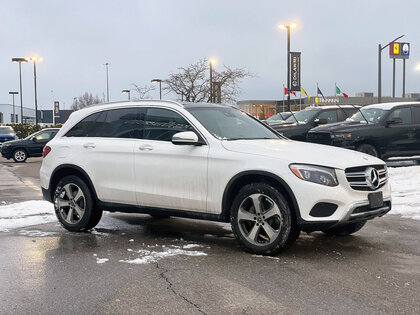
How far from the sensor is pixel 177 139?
579 centimetres

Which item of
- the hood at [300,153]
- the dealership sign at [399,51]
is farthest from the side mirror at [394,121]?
the dealership sign at [399,51]

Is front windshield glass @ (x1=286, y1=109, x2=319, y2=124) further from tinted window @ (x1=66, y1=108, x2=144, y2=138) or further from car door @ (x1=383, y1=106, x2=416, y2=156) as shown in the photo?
Answer: tinted window @ (x1=66, y1=108, x2=144, y2=138)

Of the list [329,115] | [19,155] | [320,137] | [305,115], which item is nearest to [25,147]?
[19,155]

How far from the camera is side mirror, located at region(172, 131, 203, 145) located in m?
5.77

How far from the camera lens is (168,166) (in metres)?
6.04

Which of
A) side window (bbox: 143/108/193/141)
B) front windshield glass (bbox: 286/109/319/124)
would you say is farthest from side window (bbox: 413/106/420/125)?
side window (bbox: 143/108/193/141)

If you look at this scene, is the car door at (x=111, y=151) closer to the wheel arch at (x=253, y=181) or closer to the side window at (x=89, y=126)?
the side window at (x=89, y=126)

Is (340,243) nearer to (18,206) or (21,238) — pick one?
(21,238)

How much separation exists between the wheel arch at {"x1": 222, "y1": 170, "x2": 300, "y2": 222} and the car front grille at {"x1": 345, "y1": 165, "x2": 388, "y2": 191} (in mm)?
635

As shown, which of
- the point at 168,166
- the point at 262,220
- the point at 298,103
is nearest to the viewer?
the point at 262,220

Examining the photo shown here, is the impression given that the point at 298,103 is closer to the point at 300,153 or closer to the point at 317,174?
the point at 300,153

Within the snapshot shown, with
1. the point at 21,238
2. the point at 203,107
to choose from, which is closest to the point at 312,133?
the point at 203,107

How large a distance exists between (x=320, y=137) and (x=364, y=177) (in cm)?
823

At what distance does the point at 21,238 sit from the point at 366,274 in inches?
169
